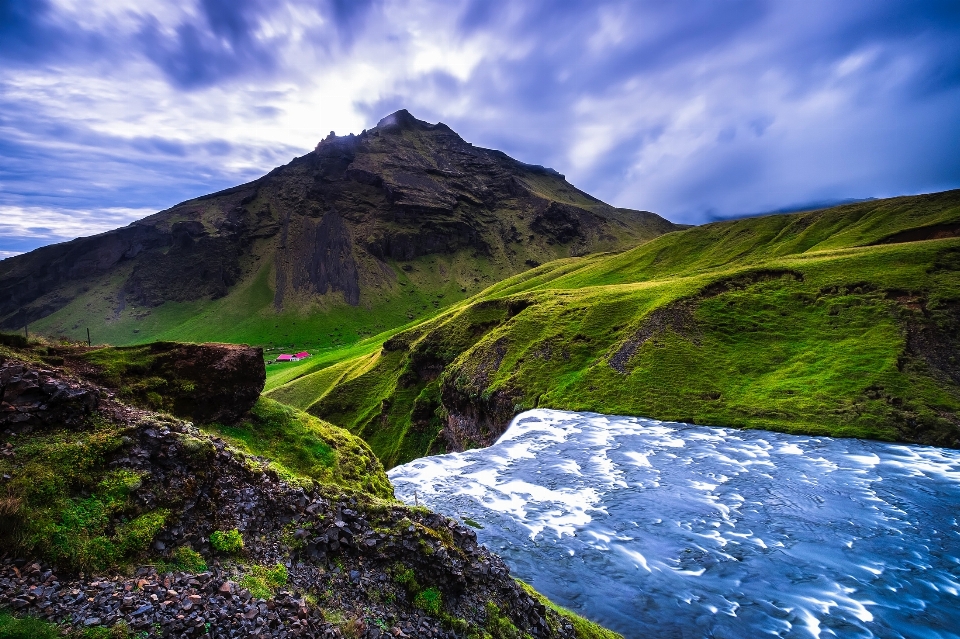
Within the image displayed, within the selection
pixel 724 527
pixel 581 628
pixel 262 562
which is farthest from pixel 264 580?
pixel 724 527

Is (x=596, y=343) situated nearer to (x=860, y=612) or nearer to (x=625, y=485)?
(x=625, y=485)

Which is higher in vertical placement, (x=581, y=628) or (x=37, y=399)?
(x=37, y=399)

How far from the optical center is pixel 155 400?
18062 millimetres

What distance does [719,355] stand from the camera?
49969 mm

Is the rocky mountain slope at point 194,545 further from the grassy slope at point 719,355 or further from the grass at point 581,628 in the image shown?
the grassy slope at point 719,355

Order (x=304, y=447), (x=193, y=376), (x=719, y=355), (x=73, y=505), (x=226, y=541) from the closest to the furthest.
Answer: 1. (x=73, y=505)
2. (x=226, y=541)
3. (x=193, y=376)
4. (x=304, y=447)
5. (x=719, y=355)

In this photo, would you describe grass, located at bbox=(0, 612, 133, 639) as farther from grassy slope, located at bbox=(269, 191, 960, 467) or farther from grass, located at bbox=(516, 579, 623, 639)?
grassy slope, located at bbox=(269, 191, 960, 467)

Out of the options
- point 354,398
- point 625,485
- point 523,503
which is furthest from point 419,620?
point 354,398

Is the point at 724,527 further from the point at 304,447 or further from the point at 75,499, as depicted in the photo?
the point at 75,499

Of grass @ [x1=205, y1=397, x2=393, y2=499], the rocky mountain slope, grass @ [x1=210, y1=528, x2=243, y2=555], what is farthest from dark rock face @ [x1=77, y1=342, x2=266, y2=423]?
grass @ [x1=210, y1=528, x2=243, y2=555]

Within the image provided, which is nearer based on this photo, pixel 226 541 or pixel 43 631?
pixel 43 631

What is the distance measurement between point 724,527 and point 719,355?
31.2 meters

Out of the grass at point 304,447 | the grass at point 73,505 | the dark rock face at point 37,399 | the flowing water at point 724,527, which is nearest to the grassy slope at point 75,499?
the grass at point 73,505

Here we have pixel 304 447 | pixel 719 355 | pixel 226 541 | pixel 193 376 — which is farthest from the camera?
pixel 719 355
